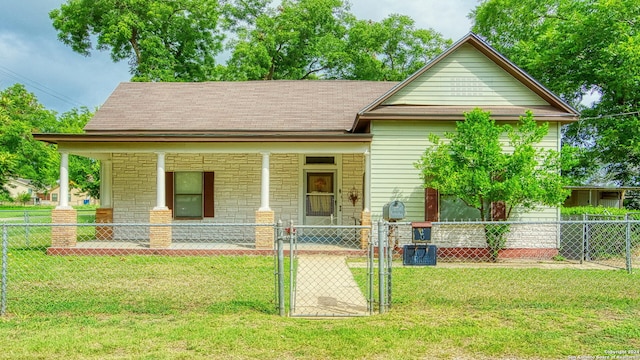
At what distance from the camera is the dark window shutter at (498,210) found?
1012 centimetres

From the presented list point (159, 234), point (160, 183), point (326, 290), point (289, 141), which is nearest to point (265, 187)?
point (289, 141)

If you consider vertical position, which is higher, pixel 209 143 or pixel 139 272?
pixel 209 143

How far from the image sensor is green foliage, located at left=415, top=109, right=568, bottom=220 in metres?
8.84

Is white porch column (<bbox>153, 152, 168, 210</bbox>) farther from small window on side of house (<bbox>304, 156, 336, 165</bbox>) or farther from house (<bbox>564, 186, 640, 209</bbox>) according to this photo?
house (<bbox>564, 186, 640, 209</bbox>)

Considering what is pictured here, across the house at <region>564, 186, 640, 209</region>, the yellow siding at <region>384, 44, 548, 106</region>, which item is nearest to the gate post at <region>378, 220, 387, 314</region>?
the yellow siding at <region>384, 44, 548, 106</region>

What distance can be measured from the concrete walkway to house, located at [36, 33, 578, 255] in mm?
1924

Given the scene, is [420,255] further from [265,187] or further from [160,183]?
[160,183]

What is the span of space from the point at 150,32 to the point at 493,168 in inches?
883

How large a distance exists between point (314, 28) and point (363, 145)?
18374 mm

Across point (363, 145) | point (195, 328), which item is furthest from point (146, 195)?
point (195, 328)

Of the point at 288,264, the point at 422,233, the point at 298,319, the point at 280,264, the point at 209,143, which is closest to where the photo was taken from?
the point at 280,264

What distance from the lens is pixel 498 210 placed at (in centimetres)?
1022

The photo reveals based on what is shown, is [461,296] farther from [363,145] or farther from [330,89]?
[330,89]

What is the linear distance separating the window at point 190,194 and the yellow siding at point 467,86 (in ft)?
19.3
